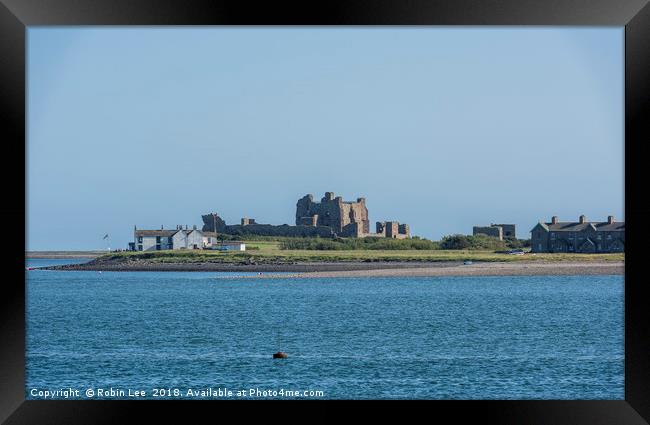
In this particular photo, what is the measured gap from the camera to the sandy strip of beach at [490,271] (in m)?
51.7

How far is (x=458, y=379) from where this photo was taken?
16.0 meters

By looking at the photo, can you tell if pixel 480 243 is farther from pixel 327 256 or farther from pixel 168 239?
pixel 168 239

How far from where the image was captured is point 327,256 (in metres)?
61.4

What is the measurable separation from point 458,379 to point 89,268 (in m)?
53.4

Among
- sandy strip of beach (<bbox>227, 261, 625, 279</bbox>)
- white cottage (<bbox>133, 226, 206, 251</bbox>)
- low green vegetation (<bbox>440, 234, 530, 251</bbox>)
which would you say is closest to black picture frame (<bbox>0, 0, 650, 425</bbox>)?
sandy strip of beach (<bbox>227, 261, 625, 279</bbox>)

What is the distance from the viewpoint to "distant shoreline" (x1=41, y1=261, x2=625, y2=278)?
52.3 meters

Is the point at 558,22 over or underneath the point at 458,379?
over

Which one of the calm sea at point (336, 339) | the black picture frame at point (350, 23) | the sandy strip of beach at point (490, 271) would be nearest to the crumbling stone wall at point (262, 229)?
the sandy strip of beach at point (490, 271)

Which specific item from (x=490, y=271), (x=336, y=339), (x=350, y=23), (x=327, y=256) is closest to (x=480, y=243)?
(x=327, y=256)

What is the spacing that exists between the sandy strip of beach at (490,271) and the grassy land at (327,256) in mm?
1866

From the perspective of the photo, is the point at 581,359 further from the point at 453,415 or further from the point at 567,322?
the point at 453,415

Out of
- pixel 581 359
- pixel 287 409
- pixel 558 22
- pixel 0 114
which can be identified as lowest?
pixel 581 359

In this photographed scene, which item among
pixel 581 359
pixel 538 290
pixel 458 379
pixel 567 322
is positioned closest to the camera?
pixel 458 379

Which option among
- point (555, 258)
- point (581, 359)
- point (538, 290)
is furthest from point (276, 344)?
point (555, 258)
